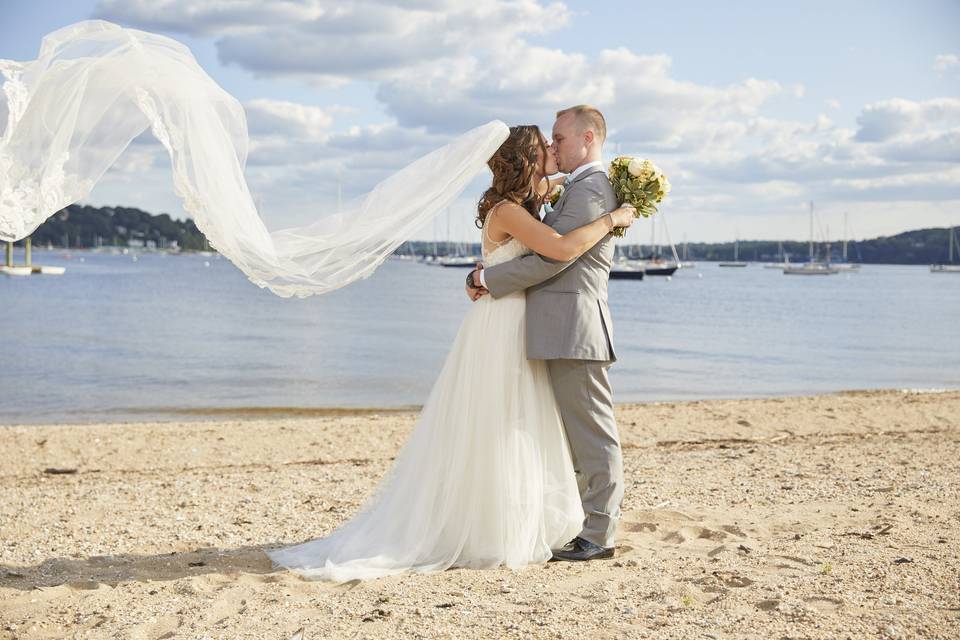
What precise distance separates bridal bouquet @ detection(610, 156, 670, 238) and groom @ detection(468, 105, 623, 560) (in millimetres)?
74

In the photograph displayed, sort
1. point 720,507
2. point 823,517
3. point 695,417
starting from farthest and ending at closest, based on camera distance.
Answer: point 695,417 < point 720,507 < point 823,517

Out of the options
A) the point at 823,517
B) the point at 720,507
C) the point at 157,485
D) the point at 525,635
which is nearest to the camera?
the point at 525,635

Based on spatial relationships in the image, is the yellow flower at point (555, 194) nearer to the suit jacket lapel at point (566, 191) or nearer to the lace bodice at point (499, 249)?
the suit jacket lapel at point (566, 191)

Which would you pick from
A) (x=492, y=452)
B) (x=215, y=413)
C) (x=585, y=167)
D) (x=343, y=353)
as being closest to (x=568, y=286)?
(x=585, y=167)

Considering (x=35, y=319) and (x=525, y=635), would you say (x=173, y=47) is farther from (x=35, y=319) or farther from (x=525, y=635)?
(x=35, y=319)

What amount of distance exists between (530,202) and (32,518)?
174 inches

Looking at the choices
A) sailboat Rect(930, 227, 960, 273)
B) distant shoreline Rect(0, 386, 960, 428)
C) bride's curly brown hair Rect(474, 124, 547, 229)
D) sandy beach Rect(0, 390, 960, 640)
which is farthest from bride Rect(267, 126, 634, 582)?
sailboat Rect(930, 227, 960, 273)

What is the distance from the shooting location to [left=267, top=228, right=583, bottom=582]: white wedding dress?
4.74 metres

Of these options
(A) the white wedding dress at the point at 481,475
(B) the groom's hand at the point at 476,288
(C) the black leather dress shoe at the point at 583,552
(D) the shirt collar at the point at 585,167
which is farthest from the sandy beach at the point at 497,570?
(D) the shirt collar at the point at 585,167

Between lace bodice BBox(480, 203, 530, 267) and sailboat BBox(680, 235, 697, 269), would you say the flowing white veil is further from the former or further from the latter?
sailboat BBox(680, 235, 697, 269)

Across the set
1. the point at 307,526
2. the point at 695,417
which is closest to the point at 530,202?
the point at 307,526

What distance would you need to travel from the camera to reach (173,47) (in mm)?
4871

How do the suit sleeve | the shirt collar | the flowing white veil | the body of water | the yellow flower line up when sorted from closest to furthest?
the flowing white veil < the suit sleeve < the shirt collar < the yellow flower < the body of water

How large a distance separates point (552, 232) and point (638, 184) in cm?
62
